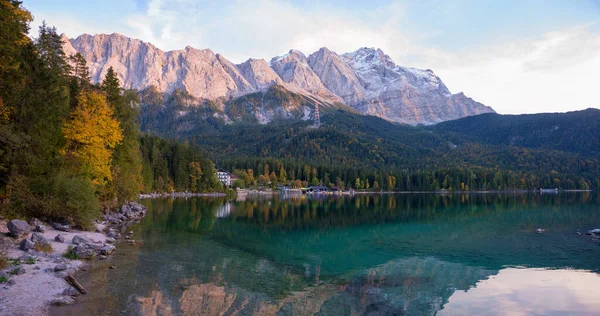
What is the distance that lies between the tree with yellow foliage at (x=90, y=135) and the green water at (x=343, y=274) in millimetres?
8004

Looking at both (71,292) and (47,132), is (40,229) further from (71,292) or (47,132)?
(71,292)

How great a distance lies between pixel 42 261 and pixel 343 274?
56.5 feet

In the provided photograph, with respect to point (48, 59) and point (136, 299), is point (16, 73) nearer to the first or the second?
point (48, 59)

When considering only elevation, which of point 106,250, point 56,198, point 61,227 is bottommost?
point 106,250

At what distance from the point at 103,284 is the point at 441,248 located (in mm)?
27494

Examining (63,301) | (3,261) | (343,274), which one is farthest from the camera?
(343,274)

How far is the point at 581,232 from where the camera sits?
43.8m

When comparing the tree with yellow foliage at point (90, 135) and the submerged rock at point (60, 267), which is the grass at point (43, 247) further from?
the tree with yellow foliage at point (90, 135)

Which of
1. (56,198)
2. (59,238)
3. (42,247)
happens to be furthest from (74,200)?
(42,247)

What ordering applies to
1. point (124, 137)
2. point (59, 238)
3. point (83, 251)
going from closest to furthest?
point (83, 251) < point (59, 238) < point (124, 137)

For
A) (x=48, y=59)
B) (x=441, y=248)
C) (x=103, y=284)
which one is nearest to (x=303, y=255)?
(x=441, y=248)

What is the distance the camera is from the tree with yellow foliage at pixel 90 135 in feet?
116

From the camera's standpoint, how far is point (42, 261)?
2097 centimetres

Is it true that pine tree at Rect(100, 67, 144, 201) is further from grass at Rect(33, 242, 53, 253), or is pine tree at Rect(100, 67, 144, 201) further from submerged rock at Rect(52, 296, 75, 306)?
submerged rock at Rect(52, 296, 75, 306)
